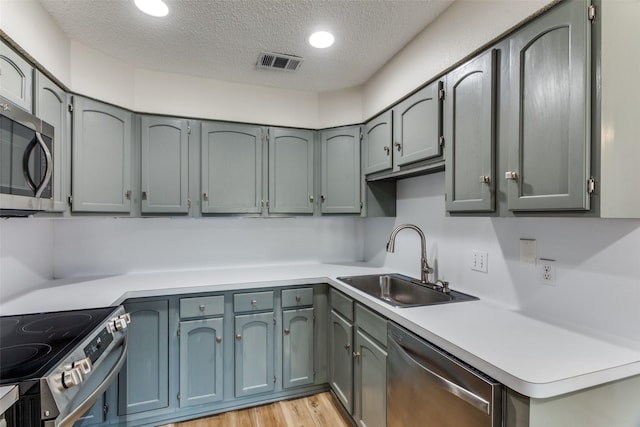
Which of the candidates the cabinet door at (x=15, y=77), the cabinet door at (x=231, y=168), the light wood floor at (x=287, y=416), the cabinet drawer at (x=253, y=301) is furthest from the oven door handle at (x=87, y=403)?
the cabinet door at (x=15, y=77)

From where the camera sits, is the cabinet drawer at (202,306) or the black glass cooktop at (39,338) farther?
the cabinet drawer at (202,306)

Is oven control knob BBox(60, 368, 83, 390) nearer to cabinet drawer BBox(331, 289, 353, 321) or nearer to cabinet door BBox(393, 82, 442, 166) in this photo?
cabinet drawer BBox(331, 289, 353, 321)

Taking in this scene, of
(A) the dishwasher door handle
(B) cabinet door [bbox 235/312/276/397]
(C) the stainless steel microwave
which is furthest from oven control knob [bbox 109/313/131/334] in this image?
(A) the dishwasher door handle

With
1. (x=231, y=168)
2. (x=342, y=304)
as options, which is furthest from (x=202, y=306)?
(x=231, y=168)

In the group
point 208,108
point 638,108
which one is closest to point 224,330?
point 208,108

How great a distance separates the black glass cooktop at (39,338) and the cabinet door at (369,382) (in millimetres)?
1357

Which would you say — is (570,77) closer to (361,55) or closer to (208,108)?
(361,55)

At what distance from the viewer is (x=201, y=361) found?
6.71ft

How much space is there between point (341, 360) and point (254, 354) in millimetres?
614

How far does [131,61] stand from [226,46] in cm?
75

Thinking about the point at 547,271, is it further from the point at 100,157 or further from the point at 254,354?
the point at 100,157

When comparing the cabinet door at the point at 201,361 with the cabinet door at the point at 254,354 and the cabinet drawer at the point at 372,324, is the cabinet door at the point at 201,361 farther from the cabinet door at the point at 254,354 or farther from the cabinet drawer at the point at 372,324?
the cabinet drawer at the point at 372,324

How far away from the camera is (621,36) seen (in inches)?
37.1

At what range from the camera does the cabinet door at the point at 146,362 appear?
1.89 meters
